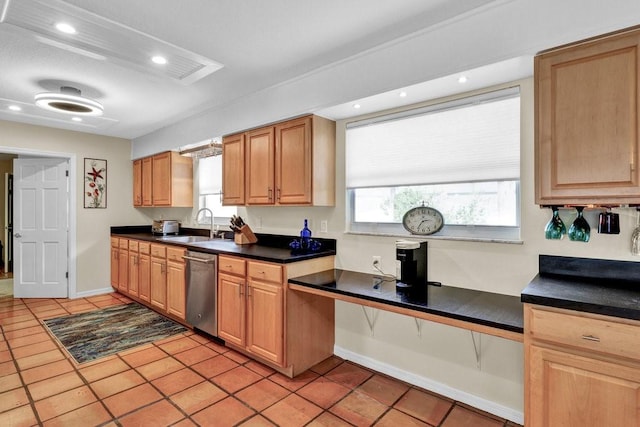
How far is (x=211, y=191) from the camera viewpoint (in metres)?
4.56

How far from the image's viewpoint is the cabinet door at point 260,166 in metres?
3.16

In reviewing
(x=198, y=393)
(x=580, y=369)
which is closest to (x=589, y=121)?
(x=580, y=369)

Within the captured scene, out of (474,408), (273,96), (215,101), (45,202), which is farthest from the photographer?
(45,202)

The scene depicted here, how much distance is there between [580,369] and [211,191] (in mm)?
4185

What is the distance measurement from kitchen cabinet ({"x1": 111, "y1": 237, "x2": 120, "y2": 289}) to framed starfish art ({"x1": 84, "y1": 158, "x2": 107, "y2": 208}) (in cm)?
61

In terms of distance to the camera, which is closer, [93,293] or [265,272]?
[265,272]

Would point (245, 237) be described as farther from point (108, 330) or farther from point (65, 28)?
point (65, 28)

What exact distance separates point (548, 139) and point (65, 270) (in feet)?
19.5

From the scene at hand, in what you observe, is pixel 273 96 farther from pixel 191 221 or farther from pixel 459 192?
pixel 191 221

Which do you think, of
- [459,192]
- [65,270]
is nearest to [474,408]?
[459,192]

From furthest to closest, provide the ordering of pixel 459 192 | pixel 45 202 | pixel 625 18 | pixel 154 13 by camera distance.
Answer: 1. pixel 45 202
2. pixel 459 192
3. pixel 154 13
4. pixel 625 18

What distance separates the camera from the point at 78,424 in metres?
2.04

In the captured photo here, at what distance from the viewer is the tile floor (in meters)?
2.10

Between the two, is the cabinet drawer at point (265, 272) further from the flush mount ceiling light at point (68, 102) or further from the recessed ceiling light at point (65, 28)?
the flush mount ceiling light at point (68, 102)
